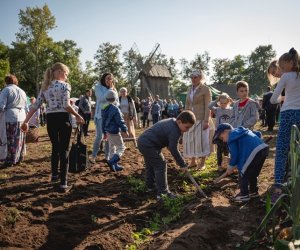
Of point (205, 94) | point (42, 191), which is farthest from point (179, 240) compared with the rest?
point (205, 94)

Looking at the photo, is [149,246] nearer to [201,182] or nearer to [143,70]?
[201,182]

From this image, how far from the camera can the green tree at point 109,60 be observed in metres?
72.6

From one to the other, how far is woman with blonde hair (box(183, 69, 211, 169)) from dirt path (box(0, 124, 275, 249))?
0.90 metres

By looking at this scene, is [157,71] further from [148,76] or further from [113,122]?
[113,122]

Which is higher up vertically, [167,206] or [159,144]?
[159,144]

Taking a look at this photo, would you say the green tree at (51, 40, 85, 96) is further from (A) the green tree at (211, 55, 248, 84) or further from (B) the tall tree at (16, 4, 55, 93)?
(A) the green tree at (211, 55, 248, 84)

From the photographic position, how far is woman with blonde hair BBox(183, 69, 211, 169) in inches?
257

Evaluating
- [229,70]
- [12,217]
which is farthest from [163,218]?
[229,70]

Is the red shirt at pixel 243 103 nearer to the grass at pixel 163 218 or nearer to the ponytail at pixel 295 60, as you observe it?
the ponytail at pixel 295 60

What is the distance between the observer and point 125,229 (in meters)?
3.92

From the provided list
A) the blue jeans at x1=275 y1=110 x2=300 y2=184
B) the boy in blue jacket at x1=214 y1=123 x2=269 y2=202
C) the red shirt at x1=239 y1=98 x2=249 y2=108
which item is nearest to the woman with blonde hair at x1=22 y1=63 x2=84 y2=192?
the boy in blue jacket at x1=214 y1=123 x2=269 y2=202

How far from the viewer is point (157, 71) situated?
50.3 m

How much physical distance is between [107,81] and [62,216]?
3.88 meters

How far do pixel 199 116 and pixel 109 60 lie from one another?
68143mm
